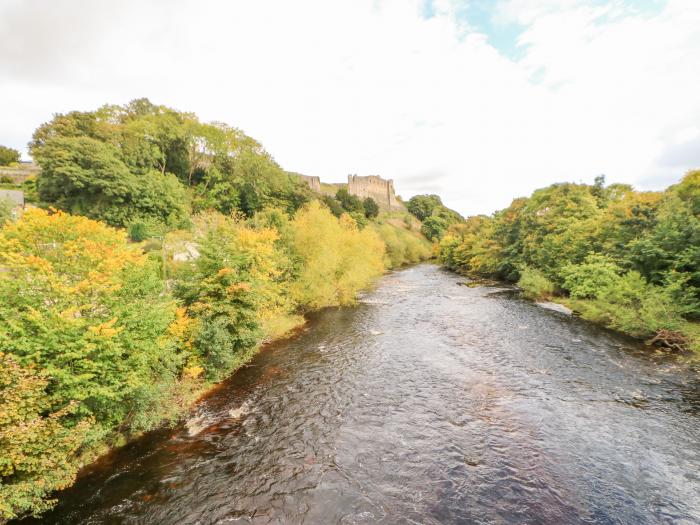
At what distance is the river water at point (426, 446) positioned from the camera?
866 cm

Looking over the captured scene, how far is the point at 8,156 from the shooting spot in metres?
55.7

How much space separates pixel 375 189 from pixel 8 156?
94455 millimetres

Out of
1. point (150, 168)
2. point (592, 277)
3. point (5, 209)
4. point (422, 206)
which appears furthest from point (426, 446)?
point (422, 206)

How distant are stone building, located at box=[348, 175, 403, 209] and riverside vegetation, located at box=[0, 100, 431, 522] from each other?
8001 cm

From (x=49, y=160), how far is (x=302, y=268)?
26.5 metres

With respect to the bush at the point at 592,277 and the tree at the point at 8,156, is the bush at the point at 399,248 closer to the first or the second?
the bush at the point at 592,277

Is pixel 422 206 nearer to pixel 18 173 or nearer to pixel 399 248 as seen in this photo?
pixel 399 248

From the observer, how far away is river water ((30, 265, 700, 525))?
28.4ft

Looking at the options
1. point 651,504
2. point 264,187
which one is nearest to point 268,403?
point 651,504

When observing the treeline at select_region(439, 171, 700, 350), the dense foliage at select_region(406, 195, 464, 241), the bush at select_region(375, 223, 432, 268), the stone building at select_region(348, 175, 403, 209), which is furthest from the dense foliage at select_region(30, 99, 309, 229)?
the stone building at select_region(348, 175, 403, 209)

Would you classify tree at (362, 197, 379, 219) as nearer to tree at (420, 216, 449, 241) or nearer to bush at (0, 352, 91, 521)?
tree at (420, 216, 449, 241)

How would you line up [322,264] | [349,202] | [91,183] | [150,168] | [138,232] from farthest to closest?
[349,202], [150,168], [138,232], [91,183], [322,264]

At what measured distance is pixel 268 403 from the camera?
14.1 m

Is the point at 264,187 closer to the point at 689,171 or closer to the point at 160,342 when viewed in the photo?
the point at 160,342
